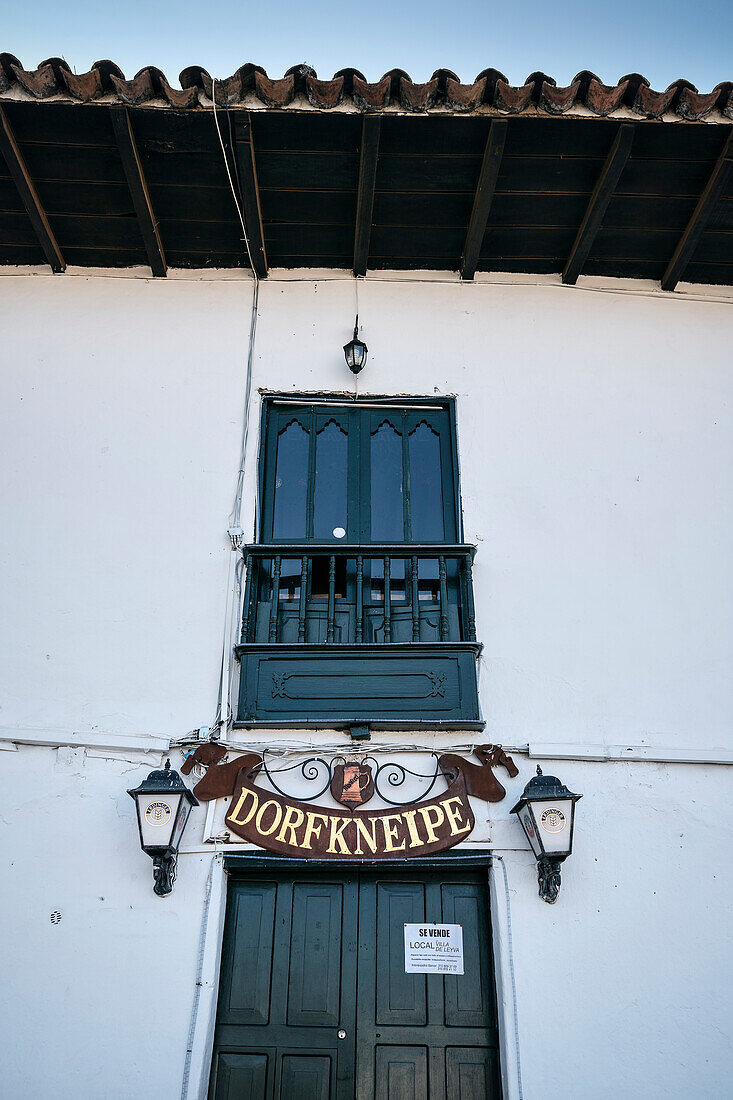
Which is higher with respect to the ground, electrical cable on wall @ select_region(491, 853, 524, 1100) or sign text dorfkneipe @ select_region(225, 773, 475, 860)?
sign text dorfkneipe @ select_region(225, 773, 475, 860)

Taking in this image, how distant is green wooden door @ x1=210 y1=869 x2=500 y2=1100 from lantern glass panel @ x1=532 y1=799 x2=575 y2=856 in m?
0.50

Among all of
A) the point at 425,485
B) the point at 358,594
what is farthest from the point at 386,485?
the point at 358,594

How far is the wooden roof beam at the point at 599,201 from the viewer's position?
18.3 feet

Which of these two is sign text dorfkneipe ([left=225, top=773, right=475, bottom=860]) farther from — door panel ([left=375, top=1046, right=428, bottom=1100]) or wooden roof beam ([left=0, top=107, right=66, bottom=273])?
wooden roof beam ([left=0, top=107, right=66, bottom=273])

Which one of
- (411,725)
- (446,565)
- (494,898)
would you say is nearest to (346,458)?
(446,565)

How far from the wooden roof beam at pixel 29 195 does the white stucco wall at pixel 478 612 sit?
0.20 meters

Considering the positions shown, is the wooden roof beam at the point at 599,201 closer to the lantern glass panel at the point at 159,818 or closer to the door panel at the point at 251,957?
the lantern glass panel at the point at 159,818

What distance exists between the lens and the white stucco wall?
448cm

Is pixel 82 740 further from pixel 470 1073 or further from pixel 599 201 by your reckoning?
pixel 599 201

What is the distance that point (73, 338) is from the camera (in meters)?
6.14

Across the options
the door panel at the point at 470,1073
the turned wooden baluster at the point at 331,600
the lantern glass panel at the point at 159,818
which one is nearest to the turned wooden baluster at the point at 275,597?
the turned wooden baluster at the point at 331,600

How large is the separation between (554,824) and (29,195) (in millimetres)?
4946

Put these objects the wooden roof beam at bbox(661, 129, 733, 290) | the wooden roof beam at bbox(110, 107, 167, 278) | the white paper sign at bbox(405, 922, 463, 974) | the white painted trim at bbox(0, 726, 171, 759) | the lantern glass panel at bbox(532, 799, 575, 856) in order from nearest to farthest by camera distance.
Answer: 1. the lantern glass panel at bbox(532, 799, 575, 856)
2. the white paper sign at bbox(405, 922, 463, 974)
3. the white painted trim at bbox(0, 726, 171, 759)
4. the wooden roof beam at bbox(110, 107, 167, 278)
5. the wooden roof beam at bbox(661, 129, 733, 290)

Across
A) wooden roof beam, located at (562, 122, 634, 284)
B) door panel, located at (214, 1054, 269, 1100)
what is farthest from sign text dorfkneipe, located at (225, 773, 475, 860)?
wooden roof beam, located at (562, 122, 634, 284)
